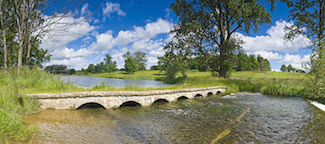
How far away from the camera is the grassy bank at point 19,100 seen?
3.66 m

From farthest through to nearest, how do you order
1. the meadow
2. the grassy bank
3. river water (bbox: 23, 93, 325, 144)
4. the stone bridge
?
the stone bridge, river water (bbox: 23, 93, 325, 144), the meadow, the grassy bank

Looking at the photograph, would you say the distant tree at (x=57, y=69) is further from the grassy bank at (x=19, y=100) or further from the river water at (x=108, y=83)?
the grassy bank at (x=19, y=100)

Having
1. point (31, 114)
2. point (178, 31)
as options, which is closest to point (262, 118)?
point (31, 114)

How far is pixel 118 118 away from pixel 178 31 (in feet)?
49.2

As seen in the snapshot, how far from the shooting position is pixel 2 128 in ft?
11.6

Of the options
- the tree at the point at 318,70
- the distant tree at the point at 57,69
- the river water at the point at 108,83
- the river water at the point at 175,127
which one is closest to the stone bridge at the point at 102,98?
the river water at the point at 175,127

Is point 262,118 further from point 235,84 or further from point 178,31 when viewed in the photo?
point 178,31

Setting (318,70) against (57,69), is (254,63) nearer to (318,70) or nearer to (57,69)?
(318,70)

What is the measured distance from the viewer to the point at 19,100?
6.23 metres

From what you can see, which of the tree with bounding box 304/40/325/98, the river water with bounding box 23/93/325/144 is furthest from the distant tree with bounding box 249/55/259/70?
the river water with bounding box 23/93/325/144

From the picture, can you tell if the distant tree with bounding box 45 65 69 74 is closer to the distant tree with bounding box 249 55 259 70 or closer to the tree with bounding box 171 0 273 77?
the tree with bounding box 171 0 273 77

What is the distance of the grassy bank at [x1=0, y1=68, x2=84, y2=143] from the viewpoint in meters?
3.66

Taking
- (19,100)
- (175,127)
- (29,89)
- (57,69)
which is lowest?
(175,127)

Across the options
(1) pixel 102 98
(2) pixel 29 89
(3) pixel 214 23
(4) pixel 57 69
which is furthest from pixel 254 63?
(2) pixel 29 89
